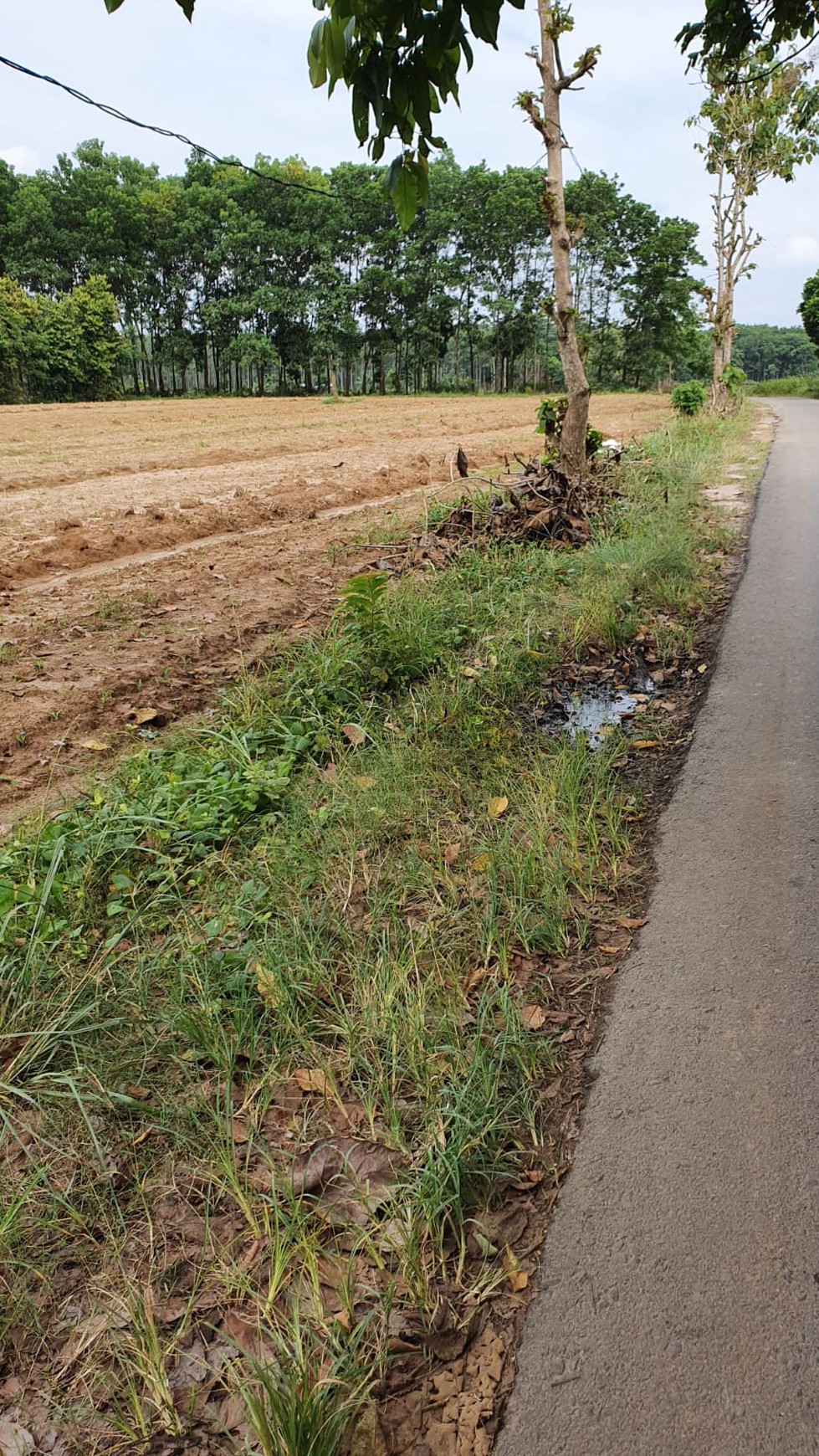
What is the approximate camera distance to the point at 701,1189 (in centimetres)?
191

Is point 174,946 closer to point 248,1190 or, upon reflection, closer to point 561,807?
point 248,1190

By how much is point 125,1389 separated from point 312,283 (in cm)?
6044

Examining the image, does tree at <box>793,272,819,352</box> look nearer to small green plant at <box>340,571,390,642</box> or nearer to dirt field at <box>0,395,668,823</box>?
dirt field at <box>0,395,668,823</box>

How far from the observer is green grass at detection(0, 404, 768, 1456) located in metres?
1.72

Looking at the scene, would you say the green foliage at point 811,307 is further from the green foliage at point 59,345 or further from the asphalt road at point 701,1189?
the asphalt road at point 701,1189

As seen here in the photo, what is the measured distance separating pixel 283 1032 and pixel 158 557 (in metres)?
6.99

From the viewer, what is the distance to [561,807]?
3.49 metres

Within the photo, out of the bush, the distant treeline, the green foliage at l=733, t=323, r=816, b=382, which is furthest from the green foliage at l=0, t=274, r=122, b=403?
the green foliage at l=733, t=323, r=816, b=382

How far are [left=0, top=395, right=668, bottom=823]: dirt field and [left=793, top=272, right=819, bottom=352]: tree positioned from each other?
30.7 meters

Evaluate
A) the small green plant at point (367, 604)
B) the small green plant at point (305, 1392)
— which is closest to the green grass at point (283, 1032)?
the small green plant at point (305, 1392)

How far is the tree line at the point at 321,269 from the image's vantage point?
53844mm

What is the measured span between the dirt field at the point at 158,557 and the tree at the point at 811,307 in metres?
30.7

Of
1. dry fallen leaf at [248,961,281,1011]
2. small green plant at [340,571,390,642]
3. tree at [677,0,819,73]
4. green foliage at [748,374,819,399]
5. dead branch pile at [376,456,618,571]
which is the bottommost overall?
dry fallen leaf at [248,961,281,1011]

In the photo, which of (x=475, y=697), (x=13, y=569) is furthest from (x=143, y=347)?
(x=475, y=697)
